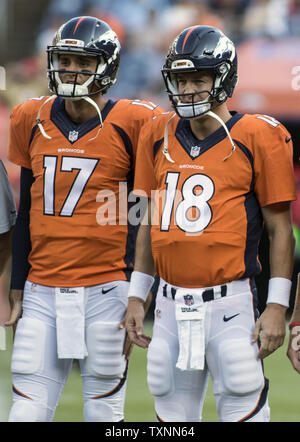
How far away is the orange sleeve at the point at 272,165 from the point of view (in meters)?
3.00

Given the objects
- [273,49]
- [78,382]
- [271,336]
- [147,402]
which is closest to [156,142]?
[271,336]

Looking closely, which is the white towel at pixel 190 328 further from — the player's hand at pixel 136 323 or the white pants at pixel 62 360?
the white pants at pixel 62 360

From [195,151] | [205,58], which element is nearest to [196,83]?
[205,58]

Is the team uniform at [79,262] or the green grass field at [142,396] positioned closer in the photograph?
the team uniform at [79,262]

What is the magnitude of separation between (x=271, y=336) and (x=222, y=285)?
0.25 metres

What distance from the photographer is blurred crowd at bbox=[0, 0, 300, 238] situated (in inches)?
364

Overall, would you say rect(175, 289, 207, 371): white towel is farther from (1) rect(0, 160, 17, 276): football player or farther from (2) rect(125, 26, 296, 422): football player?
(1) rect(0, 160, 17, 276): football player

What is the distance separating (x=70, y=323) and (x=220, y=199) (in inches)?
32.5

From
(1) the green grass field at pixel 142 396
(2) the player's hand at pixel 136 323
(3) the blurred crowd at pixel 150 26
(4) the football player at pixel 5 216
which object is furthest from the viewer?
(3) the blurred crowd at pixel 150 26

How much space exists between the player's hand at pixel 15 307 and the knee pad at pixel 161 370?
0.69m

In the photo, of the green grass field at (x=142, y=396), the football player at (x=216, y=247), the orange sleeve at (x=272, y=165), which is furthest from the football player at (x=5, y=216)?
the green grass field at (x=142, y=396)

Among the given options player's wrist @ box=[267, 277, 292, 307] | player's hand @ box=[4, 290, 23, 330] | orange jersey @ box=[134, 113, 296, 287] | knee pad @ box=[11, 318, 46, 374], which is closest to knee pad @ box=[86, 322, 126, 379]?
knee pad @ box=[11, 318, 46, 374]

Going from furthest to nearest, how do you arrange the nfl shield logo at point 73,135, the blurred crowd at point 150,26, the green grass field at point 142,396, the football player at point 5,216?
1. the blurred crowd at point 150,26
2. the green grass field at point 142,396
3. the football player at point 5,216
4. the nfl shield logo at point 73,135

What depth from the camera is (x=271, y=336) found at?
295 centimetres
